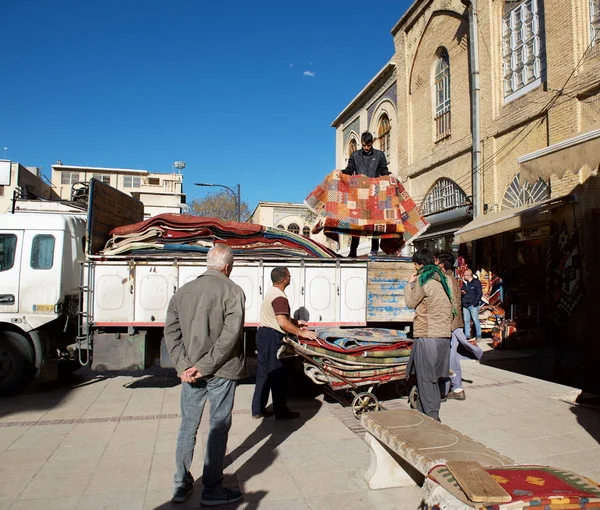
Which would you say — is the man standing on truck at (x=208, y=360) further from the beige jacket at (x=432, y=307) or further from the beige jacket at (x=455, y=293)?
the beige jacket at (x=455, y=293)

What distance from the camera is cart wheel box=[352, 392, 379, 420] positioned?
561 cm

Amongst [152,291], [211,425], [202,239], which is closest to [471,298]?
[202,239]

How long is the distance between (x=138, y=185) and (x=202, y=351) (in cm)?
7207

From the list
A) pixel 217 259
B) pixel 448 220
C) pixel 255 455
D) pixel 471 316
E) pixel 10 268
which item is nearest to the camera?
pixel 217 259

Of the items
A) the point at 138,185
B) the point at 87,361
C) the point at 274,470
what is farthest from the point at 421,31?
the point at 138,185

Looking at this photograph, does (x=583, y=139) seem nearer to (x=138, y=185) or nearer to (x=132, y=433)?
(x=132, y=433)

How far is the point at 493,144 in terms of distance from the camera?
12914 mm

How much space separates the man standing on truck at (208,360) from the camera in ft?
11.1

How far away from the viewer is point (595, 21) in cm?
992

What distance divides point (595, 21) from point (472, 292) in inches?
241

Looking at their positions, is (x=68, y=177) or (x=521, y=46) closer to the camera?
(x=521, y=46)

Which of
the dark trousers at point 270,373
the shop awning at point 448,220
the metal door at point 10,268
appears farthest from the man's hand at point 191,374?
the shop awning at point 448,220

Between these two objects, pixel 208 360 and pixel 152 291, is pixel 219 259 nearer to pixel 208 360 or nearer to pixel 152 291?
pixel 208 360

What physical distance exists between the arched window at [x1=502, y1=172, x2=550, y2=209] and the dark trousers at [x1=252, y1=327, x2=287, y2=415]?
7.82 m
